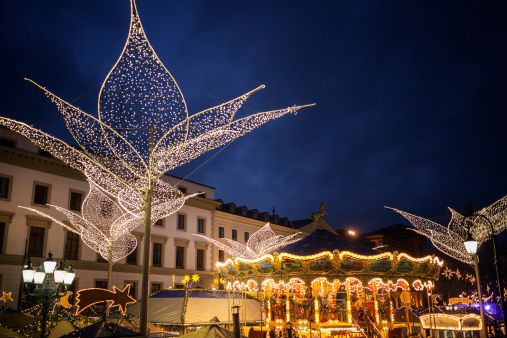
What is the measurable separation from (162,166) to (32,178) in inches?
857

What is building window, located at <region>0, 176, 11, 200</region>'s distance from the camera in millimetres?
29391

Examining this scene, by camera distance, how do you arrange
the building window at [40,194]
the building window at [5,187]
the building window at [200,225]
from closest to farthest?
the building window at [5,187]
the building window at [40,194]
the building window at [200,225]

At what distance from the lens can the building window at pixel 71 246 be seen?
32344mm

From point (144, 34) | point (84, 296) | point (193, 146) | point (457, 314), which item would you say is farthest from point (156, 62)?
point (457, 314)

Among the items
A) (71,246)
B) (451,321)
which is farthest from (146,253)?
(71,246)

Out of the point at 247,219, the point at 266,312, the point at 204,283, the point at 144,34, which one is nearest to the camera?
the point at 144,34

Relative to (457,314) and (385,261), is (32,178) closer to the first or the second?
(385,261)

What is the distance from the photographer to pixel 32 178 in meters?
30.8

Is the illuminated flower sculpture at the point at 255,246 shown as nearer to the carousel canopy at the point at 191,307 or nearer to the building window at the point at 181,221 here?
the building window at the point at 181,221

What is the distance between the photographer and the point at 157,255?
3894 centimetres

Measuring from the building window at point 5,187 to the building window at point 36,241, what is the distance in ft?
8.66

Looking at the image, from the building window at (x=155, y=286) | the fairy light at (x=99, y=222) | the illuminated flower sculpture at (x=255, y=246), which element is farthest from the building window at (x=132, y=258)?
the illuminated flower sculpture at (x=255, y=246)

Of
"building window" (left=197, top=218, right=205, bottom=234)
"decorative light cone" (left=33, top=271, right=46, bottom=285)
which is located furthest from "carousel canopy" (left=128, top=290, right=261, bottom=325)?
"building window" (left=197, top=218, right=205, bottom=234)

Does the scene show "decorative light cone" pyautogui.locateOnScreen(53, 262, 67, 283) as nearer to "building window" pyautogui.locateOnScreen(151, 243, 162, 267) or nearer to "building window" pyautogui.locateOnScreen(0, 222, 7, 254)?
"building window" pyautogui.locateOnScreen(0, 222, 7, 254)
